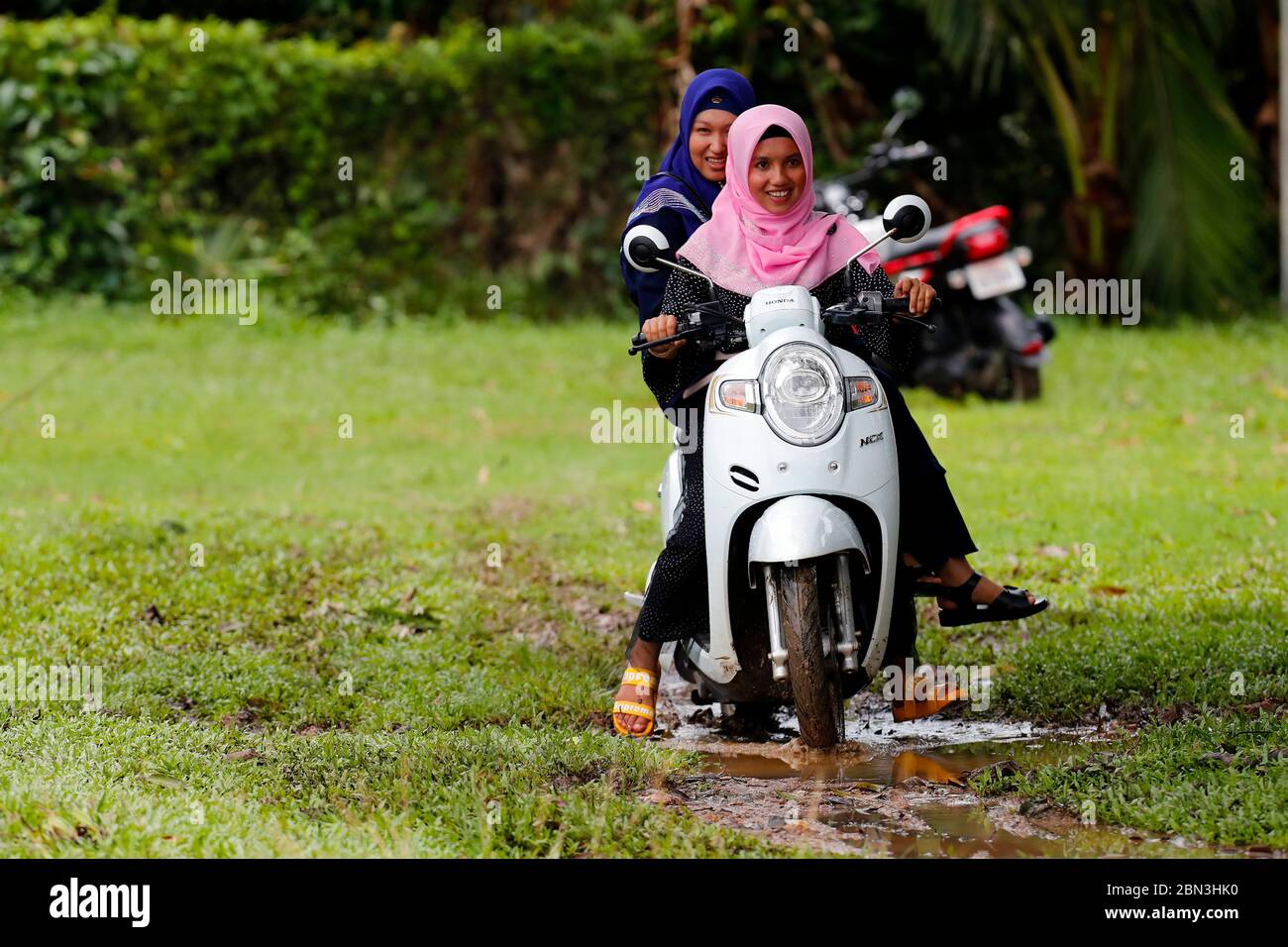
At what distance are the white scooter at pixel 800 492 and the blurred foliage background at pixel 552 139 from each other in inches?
383

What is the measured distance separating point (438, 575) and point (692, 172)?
2.60 m

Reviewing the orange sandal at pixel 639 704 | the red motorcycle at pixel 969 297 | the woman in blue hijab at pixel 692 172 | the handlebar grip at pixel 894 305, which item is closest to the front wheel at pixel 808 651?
the orange sandal at pixel 639 704

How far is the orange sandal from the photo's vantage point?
524 centimetres

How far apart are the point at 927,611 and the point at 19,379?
26.3 feet

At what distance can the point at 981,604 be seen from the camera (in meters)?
5.48

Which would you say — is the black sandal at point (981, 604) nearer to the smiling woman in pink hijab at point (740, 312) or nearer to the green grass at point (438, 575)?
the smiling woman in pink hijab at point (740, 312)

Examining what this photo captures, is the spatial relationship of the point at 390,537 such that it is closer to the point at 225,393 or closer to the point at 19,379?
the point at 225,393

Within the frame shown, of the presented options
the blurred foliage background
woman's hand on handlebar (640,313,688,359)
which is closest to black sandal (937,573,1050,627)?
woman's hand on handlebar (640,313,688,359)

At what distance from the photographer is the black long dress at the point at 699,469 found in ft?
16.8

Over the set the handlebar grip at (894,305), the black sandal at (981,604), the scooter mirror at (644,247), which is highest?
the scooter mirror at (644,247)

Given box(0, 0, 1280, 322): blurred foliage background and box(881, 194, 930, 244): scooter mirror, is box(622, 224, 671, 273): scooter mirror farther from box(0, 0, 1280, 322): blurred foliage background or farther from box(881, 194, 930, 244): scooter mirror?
box(0, 0, 1280, 322): blurred foliage background

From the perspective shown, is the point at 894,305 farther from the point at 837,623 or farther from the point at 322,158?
the point at 322,158

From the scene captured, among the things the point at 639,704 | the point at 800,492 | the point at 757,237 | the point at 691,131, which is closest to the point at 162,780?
the point at 639,704
